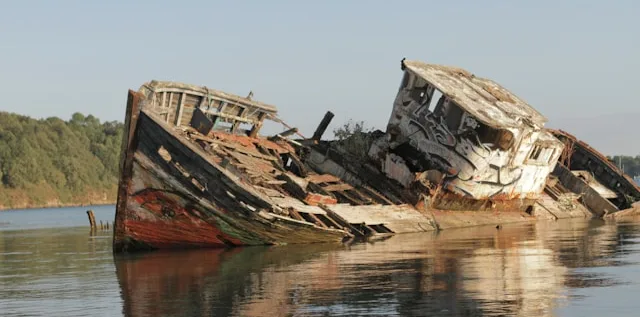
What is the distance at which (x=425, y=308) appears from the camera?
42.9ft

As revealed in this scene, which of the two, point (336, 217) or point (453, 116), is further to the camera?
point (453, 116)

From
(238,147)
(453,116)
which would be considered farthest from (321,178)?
(453,116)

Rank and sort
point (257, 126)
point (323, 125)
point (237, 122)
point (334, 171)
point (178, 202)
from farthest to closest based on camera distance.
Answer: point (323, 125) < point (334, 171) < point (257, 126) < point (237, 122) < point (178, 202)

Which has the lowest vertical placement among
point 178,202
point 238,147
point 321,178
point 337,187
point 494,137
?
point 178,202

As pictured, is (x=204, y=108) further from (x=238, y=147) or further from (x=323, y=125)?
(x=323, y=125)

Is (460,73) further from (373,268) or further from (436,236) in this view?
(373,268)

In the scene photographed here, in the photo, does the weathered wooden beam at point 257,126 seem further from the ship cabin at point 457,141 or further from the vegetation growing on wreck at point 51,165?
the vegetation growing on wreck at point 51,165

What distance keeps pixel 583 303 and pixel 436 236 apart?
45.6 ft

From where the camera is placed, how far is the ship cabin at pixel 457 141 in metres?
28.8

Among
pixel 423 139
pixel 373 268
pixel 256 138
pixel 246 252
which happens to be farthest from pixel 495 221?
pixel 373 268

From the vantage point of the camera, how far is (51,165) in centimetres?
11319

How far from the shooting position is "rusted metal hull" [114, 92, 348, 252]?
22.6m

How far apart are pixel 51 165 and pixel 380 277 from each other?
100532 mm

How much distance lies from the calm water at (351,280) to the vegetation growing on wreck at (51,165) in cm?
8690
